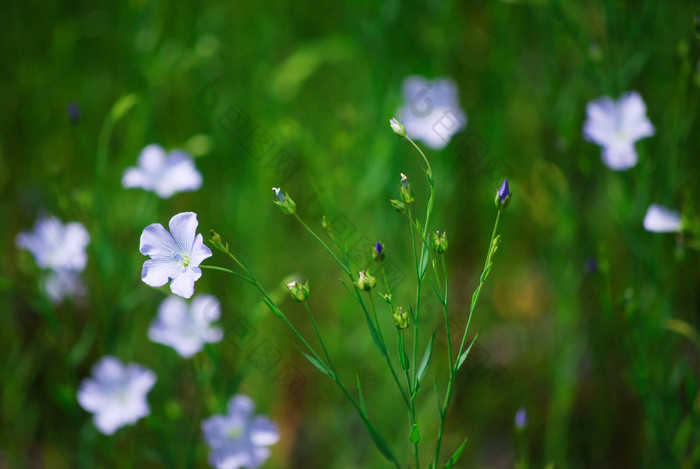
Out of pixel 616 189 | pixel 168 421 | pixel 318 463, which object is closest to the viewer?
pixel 168 421

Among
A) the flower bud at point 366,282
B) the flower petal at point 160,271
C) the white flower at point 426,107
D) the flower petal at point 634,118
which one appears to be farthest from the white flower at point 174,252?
the white flower at point 426,107

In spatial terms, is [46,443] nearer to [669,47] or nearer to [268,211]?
[268,211]

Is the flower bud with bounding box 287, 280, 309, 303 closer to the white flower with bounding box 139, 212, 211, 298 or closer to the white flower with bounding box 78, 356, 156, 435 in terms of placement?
the white flower with bounding box 139, 212, 211, 298

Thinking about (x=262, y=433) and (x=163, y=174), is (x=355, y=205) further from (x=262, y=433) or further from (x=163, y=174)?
(x=262, y=433)

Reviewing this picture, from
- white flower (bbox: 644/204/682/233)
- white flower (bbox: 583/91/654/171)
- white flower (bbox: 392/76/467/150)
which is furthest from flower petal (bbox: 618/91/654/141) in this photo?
white flower (bbox: 392/76/467/150)

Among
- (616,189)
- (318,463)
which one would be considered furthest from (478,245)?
(318,463)

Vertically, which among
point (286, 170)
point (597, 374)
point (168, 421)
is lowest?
point (168, 421)
